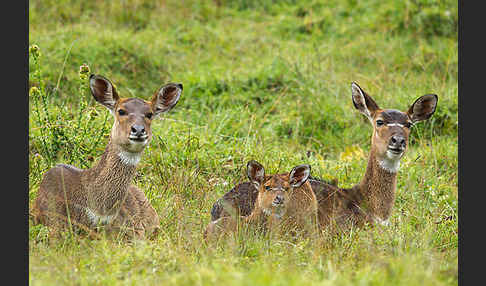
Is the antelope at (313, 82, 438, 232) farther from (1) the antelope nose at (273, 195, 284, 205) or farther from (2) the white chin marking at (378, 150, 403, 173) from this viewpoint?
(1) the antelope nose at (273, 195, 284, 205)

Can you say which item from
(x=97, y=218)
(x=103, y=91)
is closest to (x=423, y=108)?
(x=103, y=91)

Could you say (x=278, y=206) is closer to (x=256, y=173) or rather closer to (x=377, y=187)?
(x=256, y=173)

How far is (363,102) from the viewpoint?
672 centimetres

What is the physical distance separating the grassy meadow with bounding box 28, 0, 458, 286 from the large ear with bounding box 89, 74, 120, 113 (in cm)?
66

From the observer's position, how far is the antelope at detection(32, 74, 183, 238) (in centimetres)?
573

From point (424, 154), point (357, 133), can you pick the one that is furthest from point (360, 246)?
point (357, 133)

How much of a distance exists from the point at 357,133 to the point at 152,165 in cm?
296

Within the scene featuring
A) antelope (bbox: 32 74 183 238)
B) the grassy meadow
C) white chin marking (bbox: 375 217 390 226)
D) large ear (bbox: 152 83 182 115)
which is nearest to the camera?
the grassy meadow

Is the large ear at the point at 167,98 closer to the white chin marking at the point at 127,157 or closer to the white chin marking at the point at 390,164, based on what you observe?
the white chin marking at the point at 127,157

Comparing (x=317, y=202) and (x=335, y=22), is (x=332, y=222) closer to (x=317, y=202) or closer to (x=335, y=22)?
(x=317, y=202)

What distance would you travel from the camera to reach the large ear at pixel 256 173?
602 cm

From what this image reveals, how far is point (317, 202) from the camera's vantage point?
638 centimetres

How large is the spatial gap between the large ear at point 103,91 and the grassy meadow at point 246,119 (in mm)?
659

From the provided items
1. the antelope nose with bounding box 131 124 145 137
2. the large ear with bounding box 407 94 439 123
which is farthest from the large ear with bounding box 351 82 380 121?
the antelope nose with bounding box 131 124 145 137
